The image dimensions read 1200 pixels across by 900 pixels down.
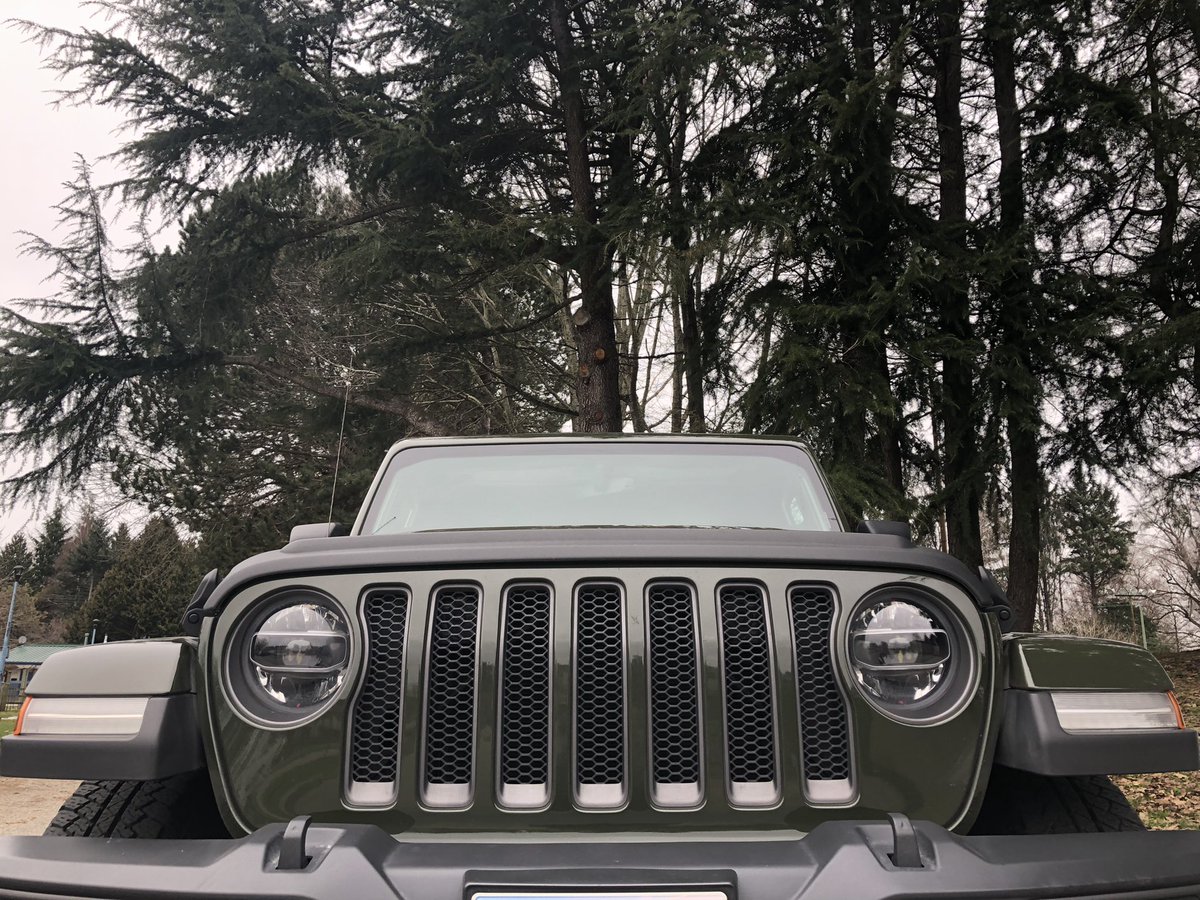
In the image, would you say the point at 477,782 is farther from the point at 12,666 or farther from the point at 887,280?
the point at 12,666

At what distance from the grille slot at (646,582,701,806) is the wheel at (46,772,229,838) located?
3.80 ft

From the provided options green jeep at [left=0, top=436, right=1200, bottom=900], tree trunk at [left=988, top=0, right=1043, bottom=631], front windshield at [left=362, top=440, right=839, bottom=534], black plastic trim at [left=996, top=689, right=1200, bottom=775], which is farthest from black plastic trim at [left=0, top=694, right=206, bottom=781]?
tree trunk at [left=988, top=0, right=1043, bottom=631]

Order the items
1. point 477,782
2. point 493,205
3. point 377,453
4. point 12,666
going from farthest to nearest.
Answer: point 12,666, point 377,453, point 493,205, point 477,782

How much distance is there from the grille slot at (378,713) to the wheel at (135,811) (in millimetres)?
522

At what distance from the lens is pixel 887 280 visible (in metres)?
11.2

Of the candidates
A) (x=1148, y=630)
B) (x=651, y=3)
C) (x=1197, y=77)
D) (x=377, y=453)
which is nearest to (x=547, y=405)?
(x=377, y=453)

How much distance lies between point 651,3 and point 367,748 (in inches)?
516

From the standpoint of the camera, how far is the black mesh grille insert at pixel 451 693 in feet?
6.76

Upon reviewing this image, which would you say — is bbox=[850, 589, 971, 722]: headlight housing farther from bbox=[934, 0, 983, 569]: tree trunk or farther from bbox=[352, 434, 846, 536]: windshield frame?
bbox=[934, 0, 983, 569]: tree trunk

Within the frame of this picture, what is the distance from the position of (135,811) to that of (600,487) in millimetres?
1909

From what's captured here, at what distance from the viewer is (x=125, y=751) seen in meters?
2.04

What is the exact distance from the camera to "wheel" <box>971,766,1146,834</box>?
2168 mm

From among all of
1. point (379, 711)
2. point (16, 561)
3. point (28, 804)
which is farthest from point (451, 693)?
point (16, 561)

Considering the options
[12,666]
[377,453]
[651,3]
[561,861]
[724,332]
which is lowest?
[12,666]
